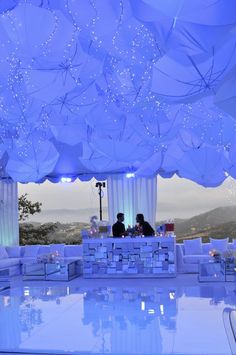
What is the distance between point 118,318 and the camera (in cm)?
714

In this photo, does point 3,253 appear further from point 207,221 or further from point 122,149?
point 207,221

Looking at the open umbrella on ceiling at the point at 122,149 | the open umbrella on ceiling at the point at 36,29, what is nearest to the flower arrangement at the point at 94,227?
the open umbrella on ceiling at the point at 122,149

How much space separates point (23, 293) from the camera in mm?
10180

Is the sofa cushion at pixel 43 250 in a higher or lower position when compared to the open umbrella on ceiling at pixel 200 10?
lower

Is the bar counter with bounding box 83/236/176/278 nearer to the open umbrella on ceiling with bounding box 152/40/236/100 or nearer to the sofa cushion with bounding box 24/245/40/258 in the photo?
the sofa cushion with bounding box 24/245/40/258

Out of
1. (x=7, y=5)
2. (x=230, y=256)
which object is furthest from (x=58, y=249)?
(x=7, y=5)

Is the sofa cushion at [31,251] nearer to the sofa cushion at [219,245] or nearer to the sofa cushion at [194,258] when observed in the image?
the sofa cushion at [194,258]

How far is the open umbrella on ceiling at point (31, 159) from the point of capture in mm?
10930

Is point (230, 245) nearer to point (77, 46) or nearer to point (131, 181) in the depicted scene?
point (131, 181)

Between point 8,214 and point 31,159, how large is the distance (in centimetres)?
606

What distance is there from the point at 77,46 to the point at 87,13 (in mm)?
815

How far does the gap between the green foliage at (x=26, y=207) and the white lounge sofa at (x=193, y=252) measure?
7.35 metres

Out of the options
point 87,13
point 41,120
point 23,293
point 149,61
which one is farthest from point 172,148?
point 87,13

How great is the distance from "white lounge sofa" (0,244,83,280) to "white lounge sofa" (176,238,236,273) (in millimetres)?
3038
